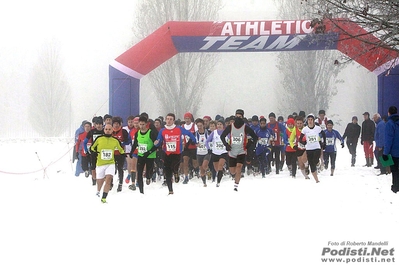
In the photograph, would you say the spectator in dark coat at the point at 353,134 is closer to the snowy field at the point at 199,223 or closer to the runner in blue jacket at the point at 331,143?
the runner in blue jacket at the point at 331,143

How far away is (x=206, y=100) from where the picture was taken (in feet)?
174

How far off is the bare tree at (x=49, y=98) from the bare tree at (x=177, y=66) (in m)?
19.2

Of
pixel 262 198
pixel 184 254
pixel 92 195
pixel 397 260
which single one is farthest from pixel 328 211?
pixel 92 195

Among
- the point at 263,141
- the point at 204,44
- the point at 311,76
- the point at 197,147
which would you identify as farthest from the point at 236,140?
the point at 311,76

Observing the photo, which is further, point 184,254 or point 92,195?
point 92,195

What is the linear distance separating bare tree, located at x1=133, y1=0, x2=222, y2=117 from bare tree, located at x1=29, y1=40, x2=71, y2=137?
1916cm

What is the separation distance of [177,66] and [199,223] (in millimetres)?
20882

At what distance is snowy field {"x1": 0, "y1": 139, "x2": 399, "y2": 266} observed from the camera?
201 inches

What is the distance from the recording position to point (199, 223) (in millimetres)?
6742

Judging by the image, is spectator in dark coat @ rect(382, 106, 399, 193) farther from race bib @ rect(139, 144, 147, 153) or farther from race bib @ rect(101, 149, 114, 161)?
race bib @ rect(101, 149, 114, 161)

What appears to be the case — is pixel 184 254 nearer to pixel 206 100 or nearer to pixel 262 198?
pixel 262 198

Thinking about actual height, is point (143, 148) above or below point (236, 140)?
below

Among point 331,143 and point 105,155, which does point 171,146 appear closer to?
point 105,155

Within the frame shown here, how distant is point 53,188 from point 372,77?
38.1 metres
